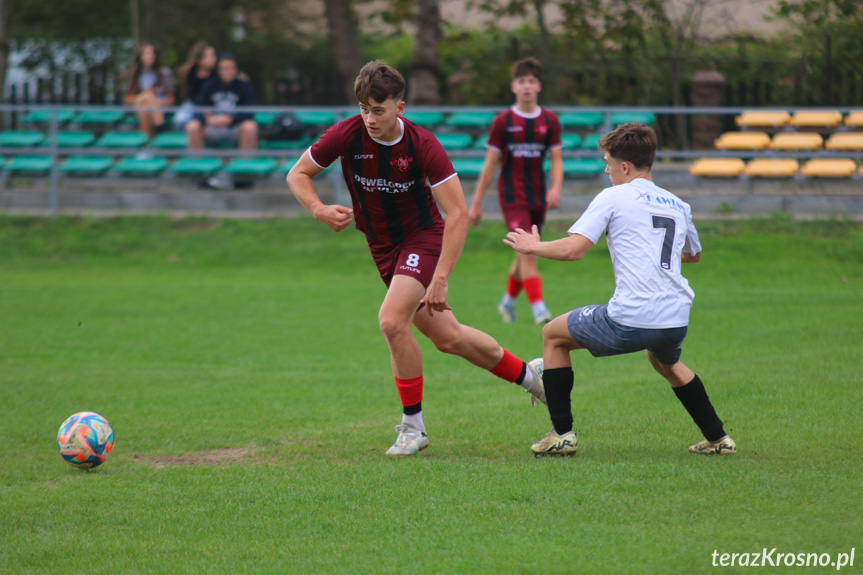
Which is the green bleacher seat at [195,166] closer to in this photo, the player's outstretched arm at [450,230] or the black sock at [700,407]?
the player's outstretched arm at [450,230]

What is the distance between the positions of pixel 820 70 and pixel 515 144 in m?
9.43

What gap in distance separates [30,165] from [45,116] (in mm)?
1059

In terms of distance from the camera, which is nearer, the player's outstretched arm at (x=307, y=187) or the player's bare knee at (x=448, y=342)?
the player's outstretched arm at (x=307, y=187)

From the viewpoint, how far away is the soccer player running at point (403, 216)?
4973 millimetres

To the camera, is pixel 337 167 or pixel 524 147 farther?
pixel 337 167

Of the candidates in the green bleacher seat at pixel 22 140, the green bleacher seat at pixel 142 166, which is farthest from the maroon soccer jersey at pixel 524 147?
the green bleacher seat at pixel 22 140

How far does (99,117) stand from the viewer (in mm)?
16391

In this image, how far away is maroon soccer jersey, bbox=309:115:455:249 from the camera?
16.8 feet

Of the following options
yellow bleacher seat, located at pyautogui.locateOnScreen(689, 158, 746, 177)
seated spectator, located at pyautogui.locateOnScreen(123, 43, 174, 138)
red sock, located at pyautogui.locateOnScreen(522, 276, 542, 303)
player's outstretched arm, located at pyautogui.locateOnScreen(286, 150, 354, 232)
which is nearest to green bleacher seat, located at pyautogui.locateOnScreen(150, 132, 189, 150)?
seated spectator, located at pyautogui.locateOnScreen(123, 43, 174, 138)

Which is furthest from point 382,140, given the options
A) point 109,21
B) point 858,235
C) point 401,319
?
point 109,21

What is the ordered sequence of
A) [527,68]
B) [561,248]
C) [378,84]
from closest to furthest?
1. [561,248]
2. [378,84]
3. [527,68]

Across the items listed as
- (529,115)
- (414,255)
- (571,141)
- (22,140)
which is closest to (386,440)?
(414,255)

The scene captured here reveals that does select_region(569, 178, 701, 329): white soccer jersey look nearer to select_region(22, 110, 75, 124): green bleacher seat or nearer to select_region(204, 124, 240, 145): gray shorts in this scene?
select_region(204, 124, 240, 145): gray shorts

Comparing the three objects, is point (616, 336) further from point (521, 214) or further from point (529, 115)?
point (529, 115)
